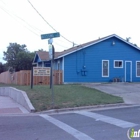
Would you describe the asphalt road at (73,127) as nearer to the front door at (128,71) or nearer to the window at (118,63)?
the window at (118,63)

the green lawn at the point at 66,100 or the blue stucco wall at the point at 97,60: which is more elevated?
the blue stucco wall at the point at 97,60

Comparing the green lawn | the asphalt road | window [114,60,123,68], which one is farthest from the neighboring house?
the asphalt road

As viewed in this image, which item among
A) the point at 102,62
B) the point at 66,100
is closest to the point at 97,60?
the point at 102,62

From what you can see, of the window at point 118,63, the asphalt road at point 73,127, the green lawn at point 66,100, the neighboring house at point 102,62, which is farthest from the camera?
the window at point 118,63

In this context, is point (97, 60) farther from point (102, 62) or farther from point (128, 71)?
point (128, 71)

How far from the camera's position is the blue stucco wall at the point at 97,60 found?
2630 cm

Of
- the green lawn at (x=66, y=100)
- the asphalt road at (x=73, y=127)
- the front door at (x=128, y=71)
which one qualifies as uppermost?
the front door at (x=128, y=71)

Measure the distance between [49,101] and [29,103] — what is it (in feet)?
3.55

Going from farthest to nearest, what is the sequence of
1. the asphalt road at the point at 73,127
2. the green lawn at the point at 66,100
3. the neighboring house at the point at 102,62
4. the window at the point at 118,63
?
the window at the point at 118,63 → the neighboring house at the point at 102,62 → the green lawn at the point at 66,100 → the asphalt road at the point at 73,127

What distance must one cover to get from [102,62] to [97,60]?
58 cm

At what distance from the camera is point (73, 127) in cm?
866

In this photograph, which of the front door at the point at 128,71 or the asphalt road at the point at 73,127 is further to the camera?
the front door at the point at 128,71

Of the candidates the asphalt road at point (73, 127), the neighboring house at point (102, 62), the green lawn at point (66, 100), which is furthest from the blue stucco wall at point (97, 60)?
→ the asphalt road at point (73, 127)

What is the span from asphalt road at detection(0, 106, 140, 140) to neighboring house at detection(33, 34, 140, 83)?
15.4 metres
